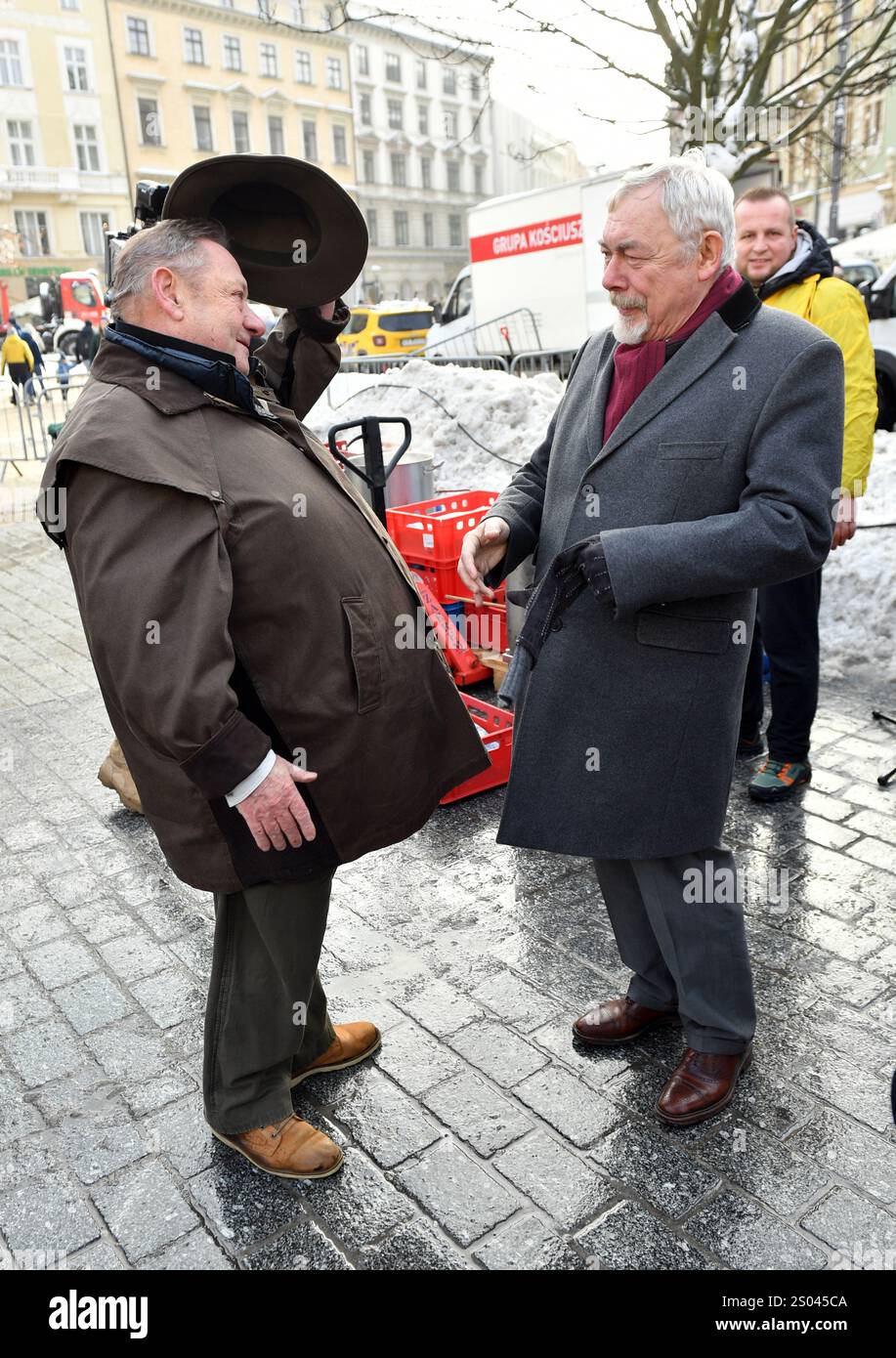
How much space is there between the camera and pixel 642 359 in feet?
7.89

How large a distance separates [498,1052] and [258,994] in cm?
81

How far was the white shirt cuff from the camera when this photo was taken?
2.08 meters

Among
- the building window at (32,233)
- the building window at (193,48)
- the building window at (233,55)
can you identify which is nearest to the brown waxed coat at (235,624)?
the building window at (32,233)

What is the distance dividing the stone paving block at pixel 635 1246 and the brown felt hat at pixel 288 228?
2328 millimetres

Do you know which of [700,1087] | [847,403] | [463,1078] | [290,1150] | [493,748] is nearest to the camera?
[290,1150]

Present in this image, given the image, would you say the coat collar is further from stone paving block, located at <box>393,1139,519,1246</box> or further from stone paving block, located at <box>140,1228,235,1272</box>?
stone paving block, located at <box>140,1228,235,1272</box>

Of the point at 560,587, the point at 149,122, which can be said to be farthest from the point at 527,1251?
the point at 149,122

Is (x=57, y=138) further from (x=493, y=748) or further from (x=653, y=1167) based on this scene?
(x=653, y=1167)

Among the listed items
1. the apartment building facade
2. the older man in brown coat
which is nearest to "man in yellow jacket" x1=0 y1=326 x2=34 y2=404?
the older man in brown coat

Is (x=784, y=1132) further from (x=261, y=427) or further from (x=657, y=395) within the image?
(x=261, y=427)

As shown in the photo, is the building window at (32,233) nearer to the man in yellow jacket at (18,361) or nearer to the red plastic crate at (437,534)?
the man in yellow jacket at (18,361)

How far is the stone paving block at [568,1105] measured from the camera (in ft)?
8.56

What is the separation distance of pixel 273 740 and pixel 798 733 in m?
2.78

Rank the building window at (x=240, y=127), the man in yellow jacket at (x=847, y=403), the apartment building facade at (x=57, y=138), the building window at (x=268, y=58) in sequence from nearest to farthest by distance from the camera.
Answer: the man in yellow jacket at (x=847, y=403)
the apartment building facade at (x=57, y=138)
the building window at (x=240, y=127)
the building window at (x=268, y=58)
